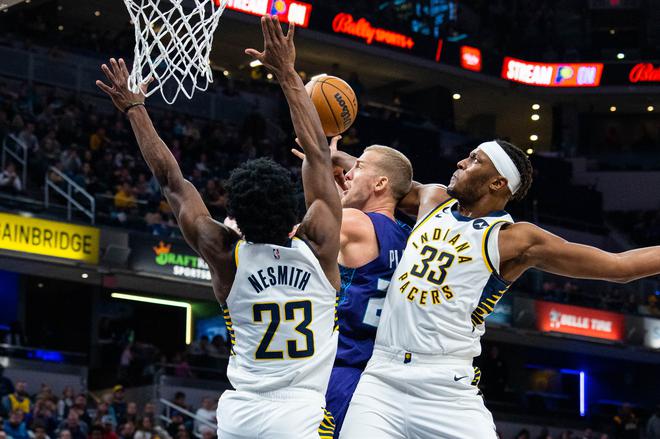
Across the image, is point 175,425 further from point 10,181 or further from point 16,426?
point 10,181

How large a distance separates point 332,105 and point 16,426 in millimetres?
8860

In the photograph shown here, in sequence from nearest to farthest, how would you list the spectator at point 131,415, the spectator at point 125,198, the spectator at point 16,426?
the spectator at point 16,426, the spectator at point 131,415, the spectator at point 125,198

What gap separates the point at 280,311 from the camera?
5.06m

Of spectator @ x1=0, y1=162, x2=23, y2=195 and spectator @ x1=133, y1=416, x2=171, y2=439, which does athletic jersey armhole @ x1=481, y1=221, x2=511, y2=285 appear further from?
spectator @ x1=0, y1=162, x2=23, y2=195

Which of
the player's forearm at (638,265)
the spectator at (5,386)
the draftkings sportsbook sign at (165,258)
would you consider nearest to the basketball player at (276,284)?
the player's forearm at (638,265)

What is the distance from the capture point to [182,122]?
2472 centimetres

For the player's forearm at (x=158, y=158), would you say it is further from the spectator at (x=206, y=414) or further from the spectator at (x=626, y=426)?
the spectator at (x=626, y=426)

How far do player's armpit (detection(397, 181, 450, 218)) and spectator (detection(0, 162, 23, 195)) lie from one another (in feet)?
41.9

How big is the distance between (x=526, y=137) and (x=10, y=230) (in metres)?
23.6

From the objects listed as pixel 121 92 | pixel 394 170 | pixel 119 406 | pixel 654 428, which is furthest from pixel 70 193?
pixel 121 92

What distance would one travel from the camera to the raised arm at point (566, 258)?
5371mm

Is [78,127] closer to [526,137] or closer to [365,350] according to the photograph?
[365,350]

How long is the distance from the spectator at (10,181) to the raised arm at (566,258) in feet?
44.7

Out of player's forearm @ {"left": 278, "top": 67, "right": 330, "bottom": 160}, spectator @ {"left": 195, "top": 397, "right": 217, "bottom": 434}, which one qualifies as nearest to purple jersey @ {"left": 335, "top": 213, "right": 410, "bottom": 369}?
player's forearm @ {"left": 278, "top": 67, "right": 330, "bottom": 160}
